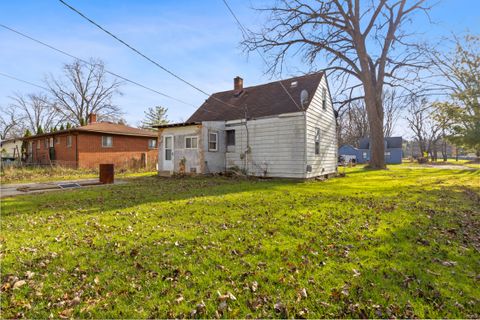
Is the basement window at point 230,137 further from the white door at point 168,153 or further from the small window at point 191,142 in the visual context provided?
the white door at point 168,153

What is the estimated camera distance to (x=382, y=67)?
72.1 ft

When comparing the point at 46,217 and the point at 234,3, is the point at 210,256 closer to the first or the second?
the point at 46,217

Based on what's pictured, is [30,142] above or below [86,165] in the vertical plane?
above

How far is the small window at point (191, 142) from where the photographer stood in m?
15.6

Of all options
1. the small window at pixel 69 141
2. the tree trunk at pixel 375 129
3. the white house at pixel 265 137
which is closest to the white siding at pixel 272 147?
the white house at pixel 265 137

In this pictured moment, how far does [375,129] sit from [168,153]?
1726 cm

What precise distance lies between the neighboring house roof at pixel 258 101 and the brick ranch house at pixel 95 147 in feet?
27.7

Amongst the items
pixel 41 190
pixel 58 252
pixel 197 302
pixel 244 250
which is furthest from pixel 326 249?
pixel 41 190

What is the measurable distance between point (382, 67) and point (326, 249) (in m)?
23.2

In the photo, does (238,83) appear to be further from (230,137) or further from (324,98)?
(324,98)

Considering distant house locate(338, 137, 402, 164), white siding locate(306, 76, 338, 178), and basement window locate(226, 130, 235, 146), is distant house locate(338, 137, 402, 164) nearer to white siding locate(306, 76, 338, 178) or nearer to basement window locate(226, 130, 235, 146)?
white siding locate(306, 76, 338, 178)

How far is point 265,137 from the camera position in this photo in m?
14.9

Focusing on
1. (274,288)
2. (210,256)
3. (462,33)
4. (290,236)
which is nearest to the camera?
(274,288)

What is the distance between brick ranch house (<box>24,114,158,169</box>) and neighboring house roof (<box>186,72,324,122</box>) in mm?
8434
